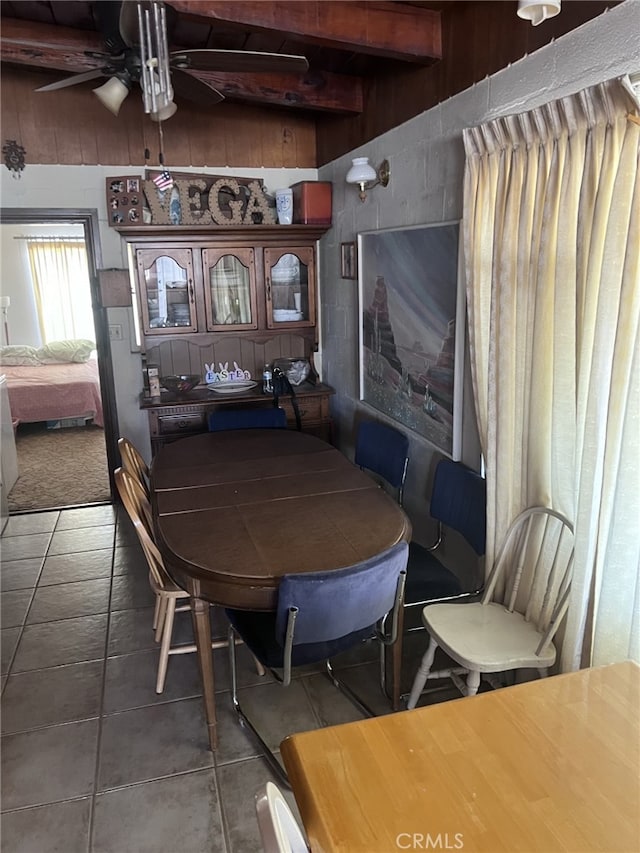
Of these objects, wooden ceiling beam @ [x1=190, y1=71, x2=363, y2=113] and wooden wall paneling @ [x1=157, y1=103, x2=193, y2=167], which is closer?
wooden ceiling beam @ [x1=190, y1=71, x2=363, y2=113]

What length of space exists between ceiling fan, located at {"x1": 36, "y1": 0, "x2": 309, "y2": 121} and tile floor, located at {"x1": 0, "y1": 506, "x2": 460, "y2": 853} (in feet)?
7.25

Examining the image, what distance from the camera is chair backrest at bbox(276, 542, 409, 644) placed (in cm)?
173

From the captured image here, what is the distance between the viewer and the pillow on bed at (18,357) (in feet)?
23.0

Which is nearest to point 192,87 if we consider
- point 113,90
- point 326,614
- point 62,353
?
point 113,90

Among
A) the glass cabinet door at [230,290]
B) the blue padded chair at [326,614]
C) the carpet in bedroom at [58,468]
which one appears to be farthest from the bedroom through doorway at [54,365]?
the blue padded chair at [326,614]

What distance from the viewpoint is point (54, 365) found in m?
7.03

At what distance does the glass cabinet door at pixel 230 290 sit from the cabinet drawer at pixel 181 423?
0.59 metres

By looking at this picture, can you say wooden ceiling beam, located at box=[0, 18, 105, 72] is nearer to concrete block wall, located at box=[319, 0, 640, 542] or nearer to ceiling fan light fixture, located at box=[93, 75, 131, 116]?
ceiling fan light fixture, located at box=[93, 75, 131, 116]

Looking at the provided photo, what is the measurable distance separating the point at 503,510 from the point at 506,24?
1620 millimetres

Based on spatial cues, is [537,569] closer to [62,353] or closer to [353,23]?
[353,23]

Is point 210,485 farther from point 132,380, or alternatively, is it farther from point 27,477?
point 27,477

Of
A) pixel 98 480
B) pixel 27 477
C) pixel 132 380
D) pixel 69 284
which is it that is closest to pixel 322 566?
pixel 132 380

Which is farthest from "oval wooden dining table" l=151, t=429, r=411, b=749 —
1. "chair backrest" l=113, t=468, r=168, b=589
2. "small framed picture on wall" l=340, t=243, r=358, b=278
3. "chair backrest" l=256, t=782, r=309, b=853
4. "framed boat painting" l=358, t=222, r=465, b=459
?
"small framed picture on wall" l=340, t=243, r=358, b=278

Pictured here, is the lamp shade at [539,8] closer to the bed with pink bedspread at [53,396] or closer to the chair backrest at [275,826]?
the chair backrest at [275,826]
